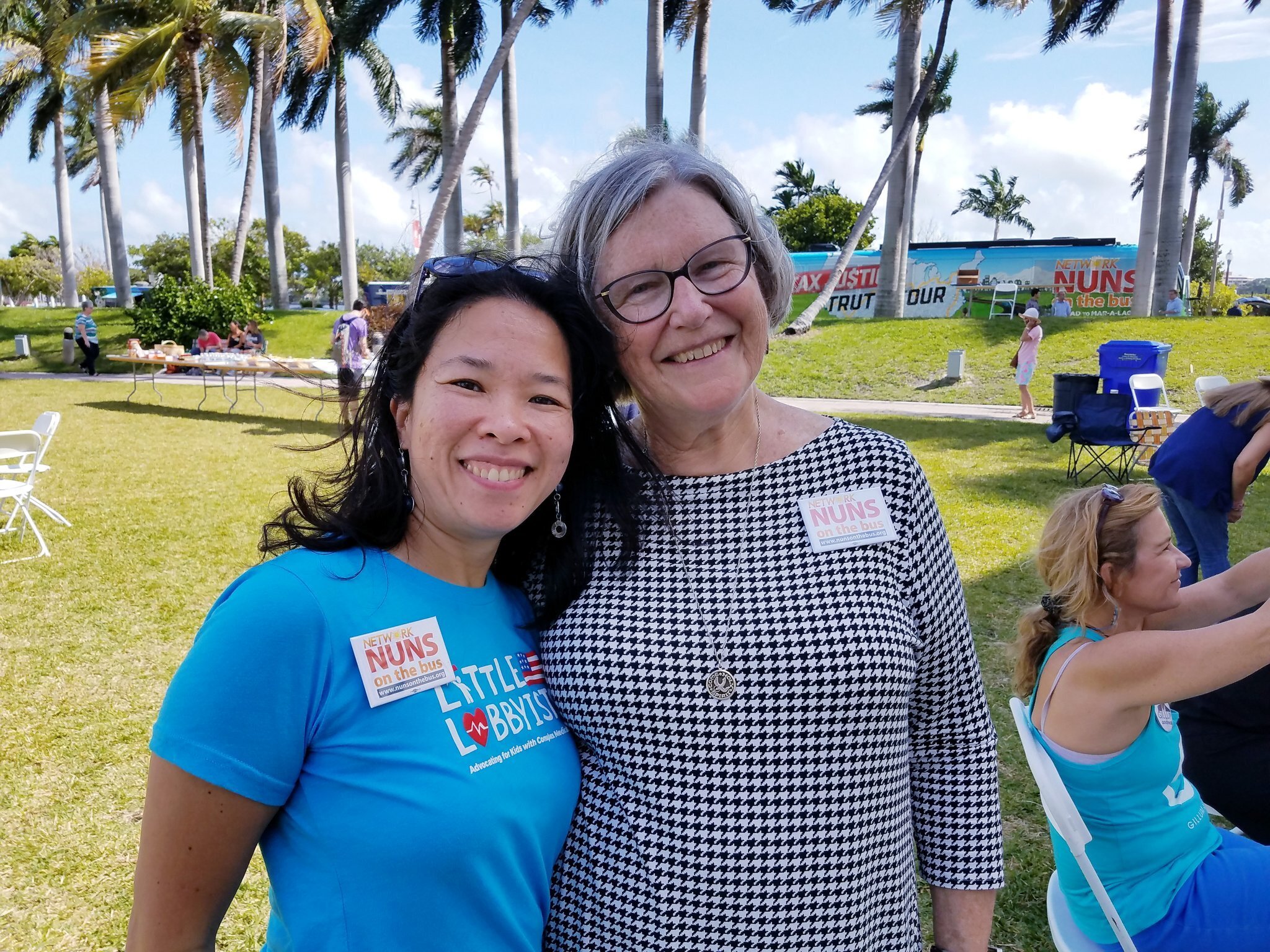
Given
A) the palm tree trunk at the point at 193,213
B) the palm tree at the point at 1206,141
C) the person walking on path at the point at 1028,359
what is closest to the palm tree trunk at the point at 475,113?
the person walking on path at the point at 1028,359

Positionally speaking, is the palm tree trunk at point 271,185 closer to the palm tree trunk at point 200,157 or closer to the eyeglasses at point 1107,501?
the palm tree trunk at point 200,157

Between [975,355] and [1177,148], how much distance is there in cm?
641

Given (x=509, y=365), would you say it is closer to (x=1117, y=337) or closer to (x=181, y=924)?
(x=181, y=924)

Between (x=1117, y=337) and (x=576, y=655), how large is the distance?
69.2 feet

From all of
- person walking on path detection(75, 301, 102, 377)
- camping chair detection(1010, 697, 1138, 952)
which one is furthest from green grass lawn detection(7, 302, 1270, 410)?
camping chair detection(1010, 697, 1138, 952)

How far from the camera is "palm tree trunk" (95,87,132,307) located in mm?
28862

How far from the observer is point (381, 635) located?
1268 millimetres

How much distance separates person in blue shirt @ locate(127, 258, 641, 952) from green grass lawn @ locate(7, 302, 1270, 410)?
706 inches

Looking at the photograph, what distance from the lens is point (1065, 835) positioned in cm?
210

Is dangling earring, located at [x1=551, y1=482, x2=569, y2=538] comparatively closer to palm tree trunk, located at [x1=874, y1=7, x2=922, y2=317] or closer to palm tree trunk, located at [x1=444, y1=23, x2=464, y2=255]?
palm tree trunk, located at [x1=874, y1=7, x2=922, y2=317]

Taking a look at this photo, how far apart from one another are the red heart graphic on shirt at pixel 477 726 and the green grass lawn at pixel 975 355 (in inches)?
714

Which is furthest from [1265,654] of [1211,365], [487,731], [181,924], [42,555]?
[1211,365]

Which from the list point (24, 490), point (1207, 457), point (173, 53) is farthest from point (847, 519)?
point (173, 53)

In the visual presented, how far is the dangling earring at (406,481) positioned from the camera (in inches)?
58.7
